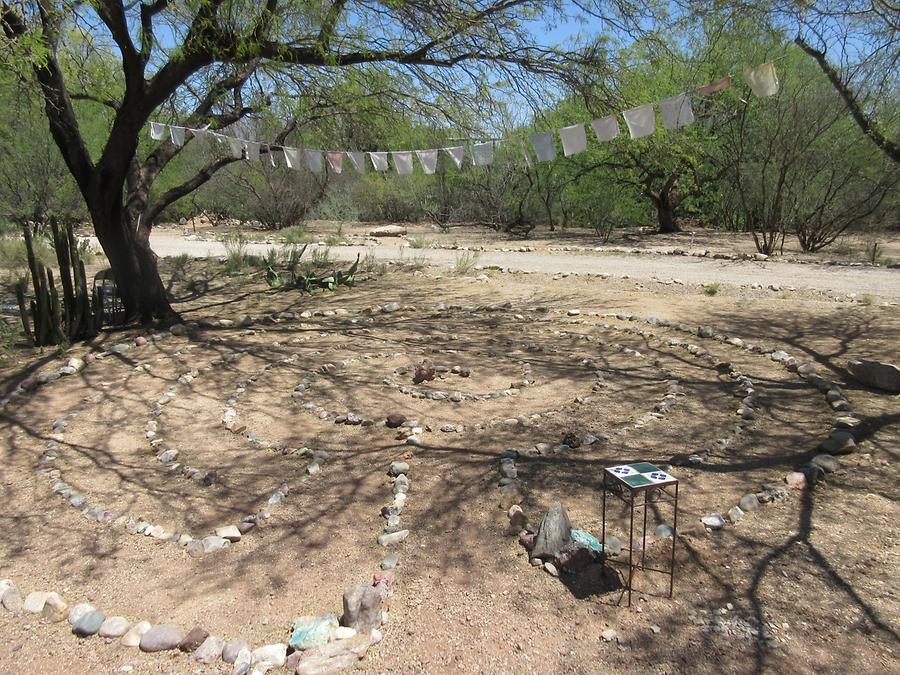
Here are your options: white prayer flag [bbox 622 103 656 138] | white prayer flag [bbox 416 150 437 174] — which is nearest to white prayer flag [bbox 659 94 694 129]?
white prayer flag [bbox 622 103 656 138]

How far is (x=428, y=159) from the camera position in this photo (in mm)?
9445

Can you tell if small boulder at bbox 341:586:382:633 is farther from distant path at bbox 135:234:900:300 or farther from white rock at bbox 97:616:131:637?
distant path at bbox 135:234:900:300

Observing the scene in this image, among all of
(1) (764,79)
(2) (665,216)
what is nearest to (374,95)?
(1) (764,79)

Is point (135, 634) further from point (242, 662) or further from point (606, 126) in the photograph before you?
point (606, 126)

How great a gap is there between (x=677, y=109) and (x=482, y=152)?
107 inches

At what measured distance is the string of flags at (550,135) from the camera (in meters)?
6.30

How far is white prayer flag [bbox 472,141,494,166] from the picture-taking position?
8473mm

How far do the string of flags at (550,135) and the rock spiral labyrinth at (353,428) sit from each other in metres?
2.26

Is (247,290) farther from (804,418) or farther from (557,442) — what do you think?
(804,418)

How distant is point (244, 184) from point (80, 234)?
18.5ft

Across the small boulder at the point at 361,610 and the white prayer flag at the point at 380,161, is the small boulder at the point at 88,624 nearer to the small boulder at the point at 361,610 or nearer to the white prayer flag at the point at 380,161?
the small boulder at the point at 361,610

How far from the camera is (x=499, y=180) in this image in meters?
22.5

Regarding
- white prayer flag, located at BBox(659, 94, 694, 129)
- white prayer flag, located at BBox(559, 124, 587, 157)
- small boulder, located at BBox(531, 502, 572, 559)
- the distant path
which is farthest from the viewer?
the distant path

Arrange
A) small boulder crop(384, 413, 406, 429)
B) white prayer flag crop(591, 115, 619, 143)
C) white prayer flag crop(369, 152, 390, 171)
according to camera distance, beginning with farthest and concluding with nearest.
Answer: white prayer flag crop(369, 152, 390, 171) → white prayer flag crop(591, 115, 619, 143) → small boulder crop(384, 413, 406, 429)
